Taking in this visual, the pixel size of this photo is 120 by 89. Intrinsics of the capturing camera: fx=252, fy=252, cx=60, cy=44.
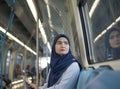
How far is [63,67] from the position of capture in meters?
2.06

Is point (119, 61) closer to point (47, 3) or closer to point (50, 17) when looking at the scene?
point (47, 3)

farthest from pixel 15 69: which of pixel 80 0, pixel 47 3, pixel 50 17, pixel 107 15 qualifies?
pixel 107 15

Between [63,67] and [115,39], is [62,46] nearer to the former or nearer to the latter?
[63,67]

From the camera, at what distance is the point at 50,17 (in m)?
6.35

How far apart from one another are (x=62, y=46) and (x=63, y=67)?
0.21 meters

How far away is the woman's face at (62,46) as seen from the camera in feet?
7.13

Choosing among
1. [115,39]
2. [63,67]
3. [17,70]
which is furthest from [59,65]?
[17,70]

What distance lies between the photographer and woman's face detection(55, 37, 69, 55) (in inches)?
85.6

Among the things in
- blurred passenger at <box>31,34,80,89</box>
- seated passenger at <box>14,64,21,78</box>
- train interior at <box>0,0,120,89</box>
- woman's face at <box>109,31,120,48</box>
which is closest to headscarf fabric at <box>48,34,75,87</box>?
blurred passenger at <box>31,34,80,89</box>

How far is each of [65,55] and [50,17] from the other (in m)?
4.27

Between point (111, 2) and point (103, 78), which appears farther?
point (111, 2)

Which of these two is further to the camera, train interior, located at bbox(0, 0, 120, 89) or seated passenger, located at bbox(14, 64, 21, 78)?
seated passenger, located at bbox(14, 64, 21, 78)

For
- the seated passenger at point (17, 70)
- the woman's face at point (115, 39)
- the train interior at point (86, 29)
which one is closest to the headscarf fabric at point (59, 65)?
the train interior at point (86, 29)

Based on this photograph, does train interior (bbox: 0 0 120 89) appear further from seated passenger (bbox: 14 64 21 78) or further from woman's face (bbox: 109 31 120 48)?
seated passenger (bbox: 14 64 21 78)
